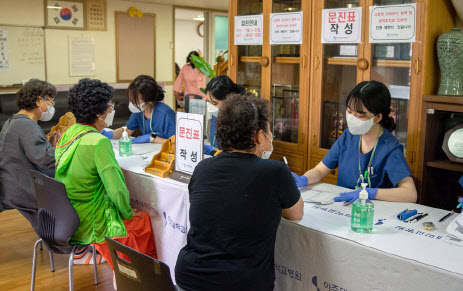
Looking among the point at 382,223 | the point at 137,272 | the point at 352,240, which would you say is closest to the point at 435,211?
the point at 382,223

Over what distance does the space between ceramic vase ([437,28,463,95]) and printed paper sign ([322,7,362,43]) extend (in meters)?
0.56

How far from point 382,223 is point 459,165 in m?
1.04

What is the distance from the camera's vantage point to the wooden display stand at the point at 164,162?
9.12 ft

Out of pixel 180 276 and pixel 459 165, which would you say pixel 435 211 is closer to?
pixel 459 165

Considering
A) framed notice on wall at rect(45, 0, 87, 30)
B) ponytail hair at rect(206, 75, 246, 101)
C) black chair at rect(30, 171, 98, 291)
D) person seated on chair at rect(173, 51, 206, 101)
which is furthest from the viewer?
person seated on chair at rect(173, 51, 206, 101)

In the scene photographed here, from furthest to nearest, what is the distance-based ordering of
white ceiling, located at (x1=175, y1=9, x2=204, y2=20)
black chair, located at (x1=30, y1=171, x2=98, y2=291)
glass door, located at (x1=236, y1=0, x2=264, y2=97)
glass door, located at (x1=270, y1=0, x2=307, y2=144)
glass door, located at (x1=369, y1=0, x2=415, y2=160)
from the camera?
white ceiling, located at (x1=175, y1=9, x2=204, y2=20) < glass door, located at (x1=236, y1=0, x2=264, y2=97) < glass door, located at (x1=270, y1=0, x2=307, y2=144) < glass door, located at (x1=369, y1=0, x2=415, y2=160) < black chair, located at (x1=30, y1=171, x2=98, y2=291)

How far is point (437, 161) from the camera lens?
2879 mm

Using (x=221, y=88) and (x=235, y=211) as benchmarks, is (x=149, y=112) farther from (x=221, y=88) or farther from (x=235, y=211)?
(x=235, y=211)

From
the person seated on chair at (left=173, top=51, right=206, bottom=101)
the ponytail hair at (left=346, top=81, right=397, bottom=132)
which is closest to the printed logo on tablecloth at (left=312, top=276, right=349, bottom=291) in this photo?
the ponytail hair at (left=346, top=81, right=397, bottom=132)

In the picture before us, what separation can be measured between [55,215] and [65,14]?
217 inches

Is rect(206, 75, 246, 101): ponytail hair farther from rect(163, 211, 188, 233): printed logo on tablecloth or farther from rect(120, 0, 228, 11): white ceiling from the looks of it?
rect(120, 0, 228, 11): white ceiling

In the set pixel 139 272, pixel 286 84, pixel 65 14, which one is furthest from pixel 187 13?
pixel 139 272

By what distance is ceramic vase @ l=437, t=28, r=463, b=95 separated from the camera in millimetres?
2730

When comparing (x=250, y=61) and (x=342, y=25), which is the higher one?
(x=342, y=25)
